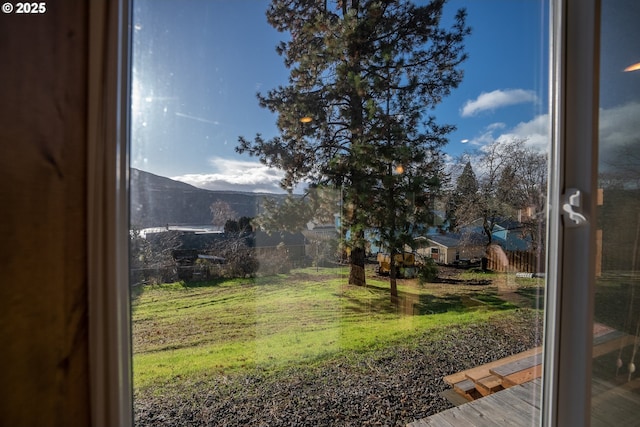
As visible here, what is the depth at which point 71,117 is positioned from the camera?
1.56 feet

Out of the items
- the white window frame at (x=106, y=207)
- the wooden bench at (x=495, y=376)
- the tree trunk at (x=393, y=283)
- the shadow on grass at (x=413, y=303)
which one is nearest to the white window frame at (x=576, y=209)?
the wooden bench at (x=495, y=376)

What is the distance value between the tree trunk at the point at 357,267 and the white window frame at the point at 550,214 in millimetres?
527

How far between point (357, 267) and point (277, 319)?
1.06 ft

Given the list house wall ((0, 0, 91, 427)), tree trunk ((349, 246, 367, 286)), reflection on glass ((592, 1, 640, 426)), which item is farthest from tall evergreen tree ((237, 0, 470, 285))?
house wall ((0, 0, 91, 427))

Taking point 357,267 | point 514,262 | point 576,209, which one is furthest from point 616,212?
point 357,267

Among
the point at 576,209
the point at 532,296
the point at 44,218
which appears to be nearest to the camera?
the point at 44,218

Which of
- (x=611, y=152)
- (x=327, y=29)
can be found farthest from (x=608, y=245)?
(x=327, y=29)

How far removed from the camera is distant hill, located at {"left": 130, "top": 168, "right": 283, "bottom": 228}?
60 cm

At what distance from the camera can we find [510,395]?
0.80 metres

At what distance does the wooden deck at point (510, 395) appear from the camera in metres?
0.66

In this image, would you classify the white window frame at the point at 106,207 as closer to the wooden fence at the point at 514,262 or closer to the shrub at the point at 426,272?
the shrub at the point at 426,272

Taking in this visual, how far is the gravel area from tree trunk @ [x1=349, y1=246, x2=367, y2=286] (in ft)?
0.86

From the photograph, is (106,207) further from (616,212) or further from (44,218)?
(616,212)

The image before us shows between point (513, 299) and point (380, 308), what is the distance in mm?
448
